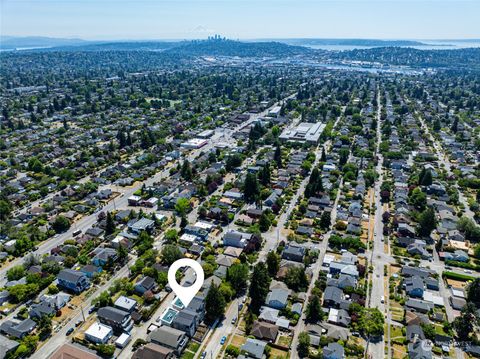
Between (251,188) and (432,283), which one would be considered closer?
(432,283)

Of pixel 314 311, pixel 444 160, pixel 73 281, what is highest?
pixel 444 160

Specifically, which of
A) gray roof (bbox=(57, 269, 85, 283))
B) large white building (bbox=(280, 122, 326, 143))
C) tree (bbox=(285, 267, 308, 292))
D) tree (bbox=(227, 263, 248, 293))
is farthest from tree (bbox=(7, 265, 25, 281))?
large white building (bbox=(280, 122, 326, 143))

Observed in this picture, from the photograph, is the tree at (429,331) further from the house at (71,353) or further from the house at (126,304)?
the house at (71,353)

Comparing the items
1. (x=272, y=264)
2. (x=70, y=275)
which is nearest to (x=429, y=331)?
(x=272, y=264)

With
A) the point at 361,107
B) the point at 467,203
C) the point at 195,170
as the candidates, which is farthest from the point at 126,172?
the point at 361,107

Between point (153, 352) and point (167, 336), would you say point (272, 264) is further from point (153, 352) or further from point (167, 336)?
point (153, 352)

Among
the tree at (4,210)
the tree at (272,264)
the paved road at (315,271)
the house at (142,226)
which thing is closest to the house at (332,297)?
the paved road at (315,271)

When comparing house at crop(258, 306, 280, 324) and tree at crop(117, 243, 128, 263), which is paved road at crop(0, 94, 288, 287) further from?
house at crop(258, 306, 280, 324)
